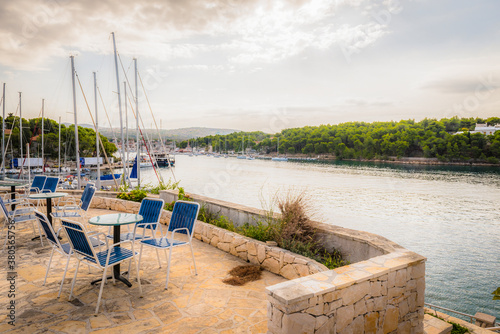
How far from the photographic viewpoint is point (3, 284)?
341 centimetres

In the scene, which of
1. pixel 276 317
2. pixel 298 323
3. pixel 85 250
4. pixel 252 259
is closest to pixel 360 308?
pixel 298 323

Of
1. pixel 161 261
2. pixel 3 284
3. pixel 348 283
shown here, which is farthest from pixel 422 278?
pixel 3 284

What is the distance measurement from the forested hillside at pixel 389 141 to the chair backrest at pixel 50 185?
231 ft

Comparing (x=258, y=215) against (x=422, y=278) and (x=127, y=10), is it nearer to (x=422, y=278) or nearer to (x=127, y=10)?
(x=422, y=278)

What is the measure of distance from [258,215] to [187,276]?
173 cm

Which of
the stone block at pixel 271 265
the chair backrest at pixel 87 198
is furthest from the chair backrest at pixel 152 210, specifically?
the chair backrest at pixel 87 198

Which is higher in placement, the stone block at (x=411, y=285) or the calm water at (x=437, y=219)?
the stone block at (x=411, y=285)

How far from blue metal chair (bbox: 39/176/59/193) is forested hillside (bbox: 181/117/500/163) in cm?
7055

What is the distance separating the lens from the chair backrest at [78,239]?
8.78ft

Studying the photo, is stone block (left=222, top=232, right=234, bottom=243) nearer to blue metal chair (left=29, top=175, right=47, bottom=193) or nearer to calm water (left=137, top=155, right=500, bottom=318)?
calm water (left=137, top=155, right=500, bottom=318)

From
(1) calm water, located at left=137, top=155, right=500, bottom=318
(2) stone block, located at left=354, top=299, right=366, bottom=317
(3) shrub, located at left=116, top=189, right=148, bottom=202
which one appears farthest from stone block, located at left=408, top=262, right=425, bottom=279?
(3) shrub, located at left=116, top=189, right=148, bottom=202

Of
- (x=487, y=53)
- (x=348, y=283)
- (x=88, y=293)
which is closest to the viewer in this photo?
(x=348, y=283)

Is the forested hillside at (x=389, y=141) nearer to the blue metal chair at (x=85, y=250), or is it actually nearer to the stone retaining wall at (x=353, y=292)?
the stone retaining wall at (x=353, y=292)

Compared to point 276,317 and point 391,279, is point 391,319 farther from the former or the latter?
point 276,317
